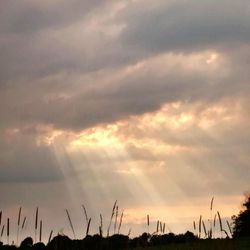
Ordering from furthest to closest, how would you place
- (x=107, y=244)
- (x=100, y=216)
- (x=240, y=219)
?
(x=240, y=219), (x=107, y=244), (x=100, y=216)

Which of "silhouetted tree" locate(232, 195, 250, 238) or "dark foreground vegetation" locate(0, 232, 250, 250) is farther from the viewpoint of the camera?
"silhouetted tree" locate(232, 195, 250, 238)

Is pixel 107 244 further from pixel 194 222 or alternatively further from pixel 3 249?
pixel 3 249

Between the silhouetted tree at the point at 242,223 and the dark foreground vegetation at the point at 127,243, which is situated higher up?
the silhouetted tree at the point at 242,223

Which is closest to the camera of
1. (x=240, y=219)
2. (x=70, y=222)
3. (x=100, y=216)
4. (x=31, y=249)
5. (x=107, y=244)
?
(x=100, y=216)

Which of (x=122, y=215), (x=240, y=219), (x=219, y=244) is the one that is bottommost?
(x=219, y=244)

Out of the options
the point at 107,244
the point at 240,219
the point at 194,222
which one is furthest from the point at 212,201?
the point at 240,219

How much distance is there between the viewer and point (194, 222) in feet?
52.8

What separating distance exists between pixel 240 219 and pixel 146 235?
196 feet

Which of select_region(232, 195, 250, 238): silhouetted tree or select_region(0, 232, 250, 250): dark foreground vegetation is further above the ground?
select_region(232, 195, 250, 238): silhouetted tree

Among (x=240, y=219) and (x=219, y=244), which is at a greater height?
(x=240, y=219)

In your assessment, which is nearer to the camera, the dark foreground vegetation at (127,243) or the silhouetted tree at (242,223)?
the dark foreground vegetation at (127,243)

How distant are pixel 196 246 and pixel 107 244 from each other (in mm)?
2439

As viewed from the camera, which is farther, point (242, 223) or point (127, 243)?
point (242, 223)

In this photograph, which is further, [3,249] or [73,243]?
[3,249]
